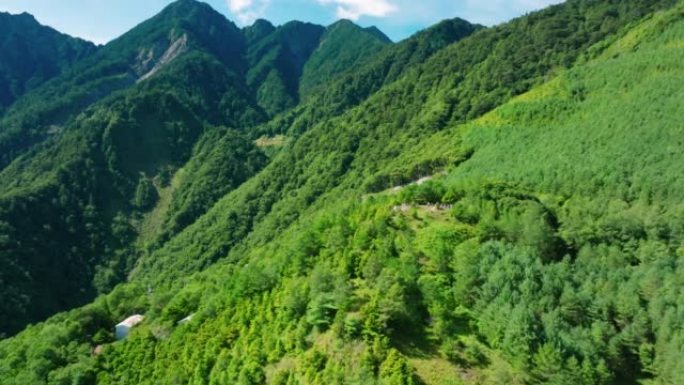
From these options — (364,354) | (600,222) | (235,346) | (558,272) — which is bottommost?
(235,346)

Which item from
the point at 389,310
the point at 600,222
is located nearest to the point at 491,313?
the point at 389,310

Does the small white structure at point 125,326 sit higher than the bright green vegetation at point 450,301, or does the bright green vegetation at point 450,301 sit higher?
the bright green vegetation at point 450,301

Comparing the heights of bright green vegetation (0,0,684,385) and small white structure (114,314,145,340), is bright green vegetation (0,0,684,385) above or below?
above

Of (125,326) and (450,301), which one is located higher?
(450,301)

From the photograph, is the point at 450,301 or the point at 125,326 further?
the point at 125,326

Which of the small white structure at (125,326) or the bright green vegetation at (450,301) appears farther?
the small white structure at (125,326)

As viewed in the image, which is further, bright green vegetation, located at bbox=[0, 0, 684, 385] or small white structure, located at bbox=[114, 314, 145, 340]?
small white structure, located at bbox=[114, 314, 145, 340]

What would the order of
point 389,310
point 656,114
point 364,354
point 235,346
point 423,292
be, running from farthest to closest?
1. point 656,114
2. point 235,346
3. point 423,292
4. point 389,310
5. point 364,354

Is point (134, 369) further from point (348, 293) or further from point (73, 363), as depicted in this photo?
point (348, 293)
